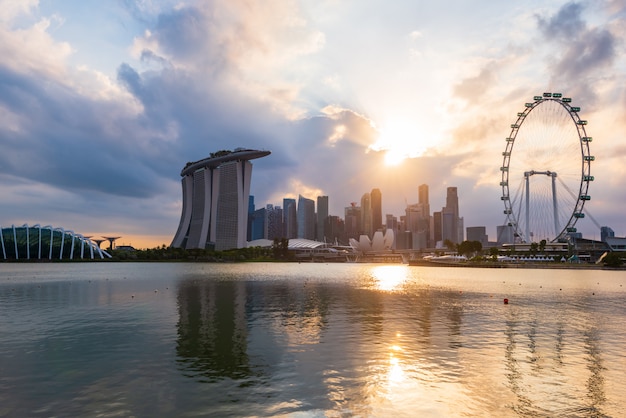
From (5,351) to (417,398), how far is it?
2236cm

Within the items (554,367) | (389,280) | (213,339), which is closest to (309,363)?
(213,339)

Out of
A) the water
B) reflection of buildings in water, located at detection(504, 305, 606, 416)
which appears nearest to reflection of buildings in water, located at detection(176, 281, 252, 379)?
the water

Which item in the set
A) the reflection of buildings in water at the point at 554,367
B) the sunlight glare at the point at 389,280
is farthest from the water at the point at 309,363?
the sunlight glare at the point at 389,280

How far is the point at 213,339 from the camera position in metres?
26.7

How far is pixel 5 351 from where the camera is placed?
76.0 ft

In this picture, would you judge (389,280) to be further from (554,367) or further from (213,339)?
(554,367)

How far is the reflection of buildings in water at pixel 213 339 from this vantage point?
789 inches

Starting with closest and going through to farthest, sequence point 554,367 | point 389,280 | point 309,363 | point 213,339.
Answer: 1. point 554,367
2. point 309,363
3. point 213,339
4. point 389,280

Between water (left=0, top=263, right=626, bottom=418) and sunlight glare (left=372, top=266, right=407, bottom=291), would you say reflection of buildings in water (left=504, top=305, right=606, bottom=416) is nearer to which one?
water (left=0, top=263, right=626, bottom=418)

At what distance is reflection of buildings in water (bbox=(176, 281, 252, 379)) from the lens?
2005 centimetres

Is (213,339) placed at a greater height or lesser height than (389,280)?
greater

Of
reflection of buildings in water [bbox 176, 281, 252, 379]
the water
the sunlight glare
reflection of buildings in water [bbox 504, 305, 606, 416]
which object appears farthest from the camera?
the sunlight glare

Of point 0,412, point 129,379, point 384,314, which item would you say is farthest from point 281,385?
point 384,314

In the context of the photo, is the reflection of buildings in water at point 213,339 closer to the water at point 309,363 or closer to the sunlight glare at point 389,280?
the water at point 309,363
